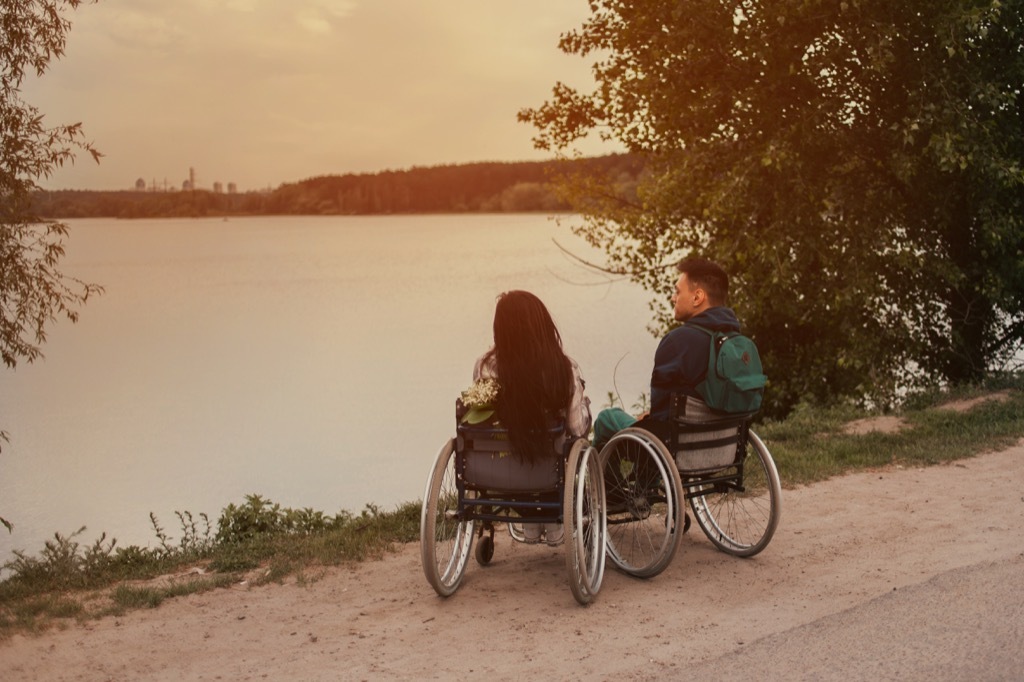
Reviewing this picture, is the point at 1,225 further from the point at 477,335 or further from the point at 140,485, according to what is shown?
the point at 477,335

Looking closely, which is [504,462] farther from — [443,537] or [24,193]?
[24,193]

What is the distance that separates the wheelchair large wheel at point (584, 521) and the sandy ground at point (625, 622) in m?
0.15

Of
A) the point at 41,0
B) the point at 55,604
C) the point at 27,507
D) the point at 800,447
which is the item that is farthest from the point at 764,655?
the point at 27,507

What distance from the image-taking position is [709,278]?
5887mm

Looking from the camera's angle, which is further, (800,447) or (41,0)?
(800,447)

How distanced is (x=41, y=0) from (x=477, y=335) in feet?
89.8

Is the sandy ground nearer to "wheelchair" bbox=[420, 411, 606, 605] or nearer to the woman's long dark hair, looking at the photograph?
"wheelchair" bbox=[420, 411, 606, 605]

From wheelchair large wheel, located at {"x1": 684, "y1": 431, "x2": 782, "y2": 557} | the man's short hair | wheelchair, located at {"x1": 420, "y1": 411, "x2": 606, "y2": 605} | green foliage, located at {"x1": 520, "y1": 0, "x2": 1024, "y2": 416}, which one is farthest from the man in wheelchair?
green foliage, located at {"x1": 520, "y1": 0, "x2": 1024, "y2": 416}

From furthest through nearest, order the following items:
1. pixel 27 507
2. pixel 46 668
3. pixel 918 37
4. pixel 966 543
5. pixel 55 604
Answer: pixel 27 507
pixel 918 37
pixel 966 543
pixel 55 604
pixel 46 668

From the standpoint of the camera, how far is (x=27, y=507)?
17.0 metres

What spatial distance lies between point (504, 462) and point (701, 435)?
1.10 m

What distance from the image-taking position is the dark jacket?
18.8 feet

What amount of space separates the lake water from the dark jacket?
2.14 metres

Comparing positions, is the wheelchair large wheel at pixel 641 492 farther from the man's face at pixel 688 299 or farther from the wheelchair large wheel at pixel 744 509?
the man's face at pixel 688 299
